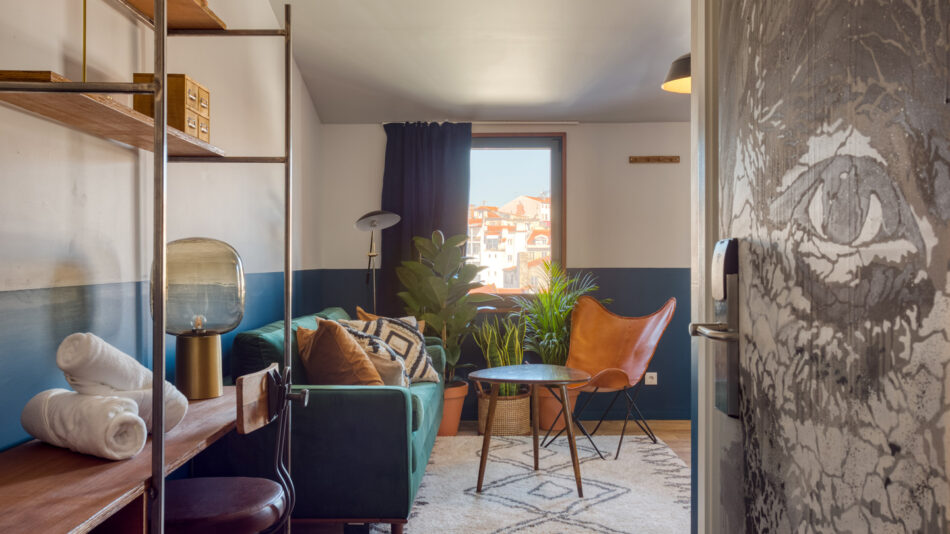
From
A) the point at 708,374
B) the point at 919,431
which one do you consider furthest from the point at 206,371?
the point at 919,431

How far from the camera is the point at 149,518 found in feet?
4.32

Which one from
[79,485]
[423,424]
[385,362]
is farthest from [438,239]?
[79,485]

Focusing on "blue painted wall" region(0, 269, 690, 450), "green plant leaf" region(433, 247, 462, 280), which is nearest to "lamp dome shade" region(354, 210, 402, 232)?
"green plant leaf" region(433, 247, 462, 280)

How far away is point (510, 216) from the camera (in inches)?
209

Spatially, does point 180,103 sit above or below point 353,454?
above

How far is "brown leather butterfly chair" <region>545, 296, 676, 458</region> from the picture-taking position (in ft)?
14.3

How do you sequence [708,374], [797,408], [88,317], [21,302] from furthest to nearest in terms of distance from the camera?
[88,317]
[21,302]
[708,374]
[797,408]

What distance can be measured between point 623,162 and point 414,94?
5.31 ft

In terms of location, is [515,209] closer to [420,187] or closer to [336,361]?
[420,187]

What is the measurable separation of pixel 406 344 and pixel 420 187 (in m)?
1.56

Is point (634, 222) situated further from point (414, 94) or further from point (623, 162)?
point (414, 94)

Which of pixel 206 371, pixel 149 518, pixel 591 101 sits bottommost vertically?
pixel 149 518

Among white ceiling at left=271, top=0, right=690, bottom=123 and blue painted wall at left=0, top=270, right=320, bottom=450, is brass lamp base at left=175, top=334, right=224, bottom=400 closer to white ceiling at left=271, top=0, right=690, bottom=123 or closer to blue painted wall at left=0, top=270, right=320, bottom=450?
blue painted wall at left=0, top=270, right=320, bottom=450

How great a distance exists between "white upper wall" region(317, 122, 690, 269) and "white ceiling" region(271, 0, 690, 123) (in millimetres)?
130
